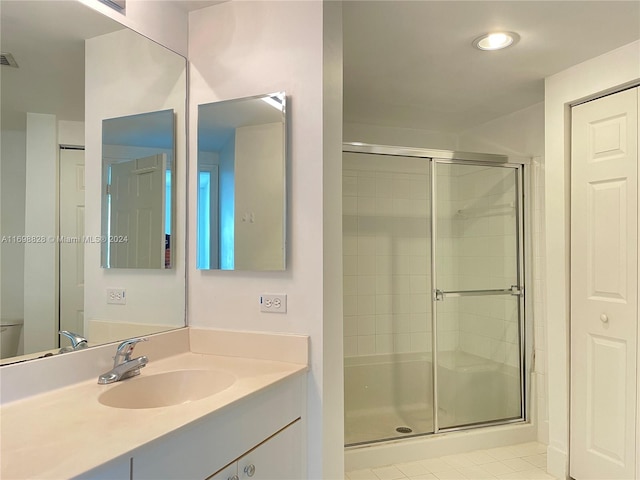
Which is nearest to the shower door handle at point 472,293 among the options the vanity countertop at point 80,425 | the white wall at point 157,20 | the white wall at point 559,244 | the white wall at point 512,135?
the white wall at point 559,244

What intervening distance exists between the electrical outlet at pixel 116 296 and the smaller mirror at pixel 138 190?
98mm

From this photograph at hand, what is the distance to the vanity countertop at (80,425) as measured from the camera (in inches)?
34.9

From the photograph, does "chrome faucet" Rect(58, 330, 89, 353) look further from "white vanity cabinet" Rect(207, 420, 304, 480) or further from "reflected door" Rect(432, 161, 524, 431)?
"reflected door" Rect(432, 161, 524, 431)

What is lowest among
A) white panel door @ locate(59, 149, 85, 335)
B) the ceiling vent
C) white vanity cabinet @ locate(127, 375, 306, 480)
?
white vanity cabinet @ locate(127, 375, 306, 480)

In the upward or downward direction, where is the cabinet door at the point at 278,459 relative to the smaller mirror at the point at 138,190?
downward

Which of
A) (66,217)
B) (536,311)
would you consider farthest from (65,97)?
(536,311)

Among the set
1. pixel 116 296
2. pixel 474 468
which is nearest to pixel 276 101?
pixel 116 296

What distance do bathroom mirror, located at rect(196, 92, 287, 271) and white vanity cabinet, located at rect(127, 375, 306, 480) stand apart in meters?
0.54

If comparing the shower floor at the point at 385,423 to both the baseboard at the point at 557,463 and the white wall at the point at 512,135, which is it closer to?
the baseboard at the point at 557,463

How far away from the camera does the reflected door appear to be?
2.97 m

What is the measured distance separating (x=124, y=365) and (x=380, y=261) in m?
2.41

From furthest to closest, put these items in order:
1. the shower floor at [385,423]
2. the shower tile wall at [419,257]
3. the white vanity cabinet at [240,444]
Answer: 1. the shower tile wall at [419,257]
2. the shower floor at [385,423]
3. the white vanity cabinet at [240,444]

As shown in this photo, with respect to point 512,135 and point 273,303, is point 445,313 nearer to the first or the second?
point 512,135

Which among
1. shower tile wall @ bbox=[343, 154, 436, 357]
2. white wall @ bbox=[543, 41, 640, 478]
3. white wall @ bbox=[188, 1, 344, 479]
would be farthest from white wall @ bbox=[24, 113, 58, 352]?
white wall @ bbox=[543, 41, 640, 478]
